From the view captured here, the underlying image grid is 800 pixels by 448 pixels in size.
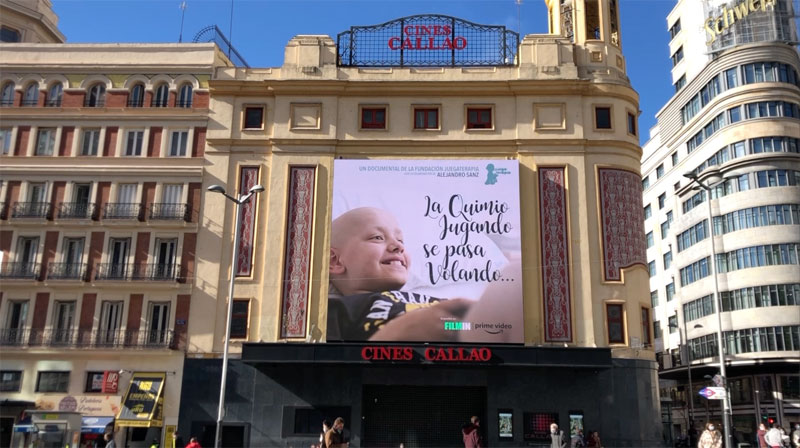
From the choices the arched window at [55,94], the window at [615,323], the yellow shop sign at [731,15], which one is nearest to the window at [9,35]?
the arched window at [55,94]

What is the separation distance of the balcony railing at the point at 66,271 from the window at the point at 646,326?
28.6m

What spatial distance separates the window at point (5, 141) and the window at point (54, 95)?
8.54 feet

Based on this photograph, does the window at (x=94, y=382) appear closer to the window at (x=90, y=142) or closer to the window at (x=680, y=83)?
the window at (x=90, y=142)

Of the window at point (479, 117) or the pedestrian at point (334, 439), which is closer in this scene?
the pedestrian at point (334, 439)

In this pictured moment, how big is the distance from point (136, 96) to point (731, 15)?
4617 cm

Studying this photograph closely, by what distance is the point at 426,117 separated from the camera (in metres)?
37.2

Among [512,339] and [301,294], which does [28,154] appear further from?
[512,339]

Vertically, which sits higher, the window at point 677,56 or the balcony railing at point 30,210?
the window at point 677,56

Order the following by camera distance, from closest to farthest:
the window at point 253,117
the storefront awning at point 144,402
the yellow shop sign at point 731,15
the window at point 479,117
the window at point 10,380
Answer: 1. the storefront awning at point 144,402
2. the window at point 10,380
3. the window at point 479,117
4. the window at point 253,117
5. the yellow shop sign at point 731,15

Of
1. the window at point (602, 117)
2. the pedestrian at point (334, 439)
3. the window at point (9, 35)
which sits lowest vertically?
the pedestrian at point (334, 439)

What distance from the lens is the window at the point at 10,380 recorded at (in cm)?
3450

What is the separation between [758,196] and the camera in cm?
5153

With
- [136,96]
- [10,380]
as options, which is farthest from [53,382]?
[136,96]

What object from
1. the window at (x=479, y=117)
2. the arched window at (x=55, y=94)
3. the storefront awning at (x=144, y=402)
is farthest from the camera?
the arched window at (x=55, y=94)
